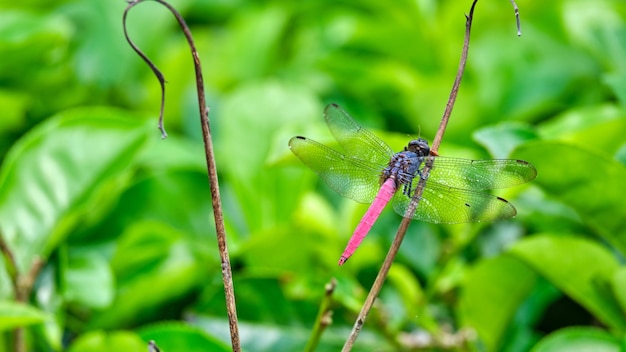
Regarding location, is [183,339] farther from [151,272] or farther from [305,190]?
[305,190]

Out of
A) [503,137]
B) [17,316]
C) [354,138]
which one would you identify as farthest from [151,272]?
[503,137]

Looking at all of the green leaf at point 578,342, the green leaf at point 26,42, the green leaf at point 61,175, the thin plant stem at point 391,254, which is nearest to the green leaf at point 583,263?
the green leaf at point 578,342

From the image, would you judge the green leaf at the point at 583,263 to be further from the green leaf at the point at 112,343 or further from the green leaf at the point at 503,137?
the green leaf at the point at 112,343

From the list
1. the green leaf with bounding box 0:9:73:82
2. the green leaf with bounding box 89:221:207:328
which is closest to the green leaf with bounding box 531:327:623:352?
the green leaf with bounding box 89:221:207:328

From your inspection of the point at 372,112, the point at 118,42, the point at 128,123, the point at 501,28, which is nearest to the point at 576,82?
the point at 501,28

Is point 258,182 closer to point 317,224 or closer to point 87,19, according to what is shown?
point 317,224

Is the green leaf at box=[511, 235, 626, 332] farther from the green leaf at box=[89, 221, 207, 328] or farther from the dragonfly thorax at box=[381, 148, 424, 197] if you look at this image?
the green leaf at box=[89, 221, 207, 328]
